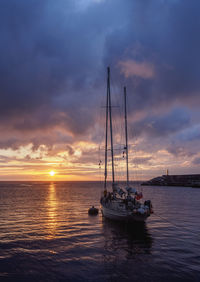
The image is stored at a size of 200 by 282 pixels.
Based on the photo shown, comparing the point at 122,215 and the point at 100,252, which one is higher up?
the point at 122,215

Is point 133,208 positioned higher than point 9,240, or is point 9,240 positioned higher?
point 133,208

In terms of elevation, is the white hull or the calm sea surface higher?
the white hull

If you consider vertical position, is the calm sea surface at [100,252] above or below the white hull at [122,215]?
below

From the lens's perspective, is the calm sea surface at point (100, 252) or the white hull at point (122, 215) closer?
the calm sea surface at point (100, 252)

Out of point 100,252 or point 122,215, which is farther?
point 122,215

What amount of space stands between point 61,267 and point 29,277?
2.44m

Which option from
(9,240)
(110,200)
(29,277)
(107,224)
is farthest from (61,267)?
(110,200)

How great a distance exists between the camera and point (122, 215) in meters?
28.3

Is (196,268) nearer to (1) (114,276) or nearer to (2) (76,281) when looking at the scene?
(1) (114,276)

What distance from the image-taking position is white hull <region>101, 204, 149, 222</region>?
26.8 meters

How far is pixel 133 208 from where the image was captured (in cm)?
2770

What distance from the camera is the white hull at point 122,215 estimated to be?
26797mm

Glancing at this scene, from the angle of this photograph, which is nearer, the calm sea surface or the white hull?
the calm sea surface

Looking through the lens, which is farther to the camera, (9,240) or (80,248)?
(9,240)
